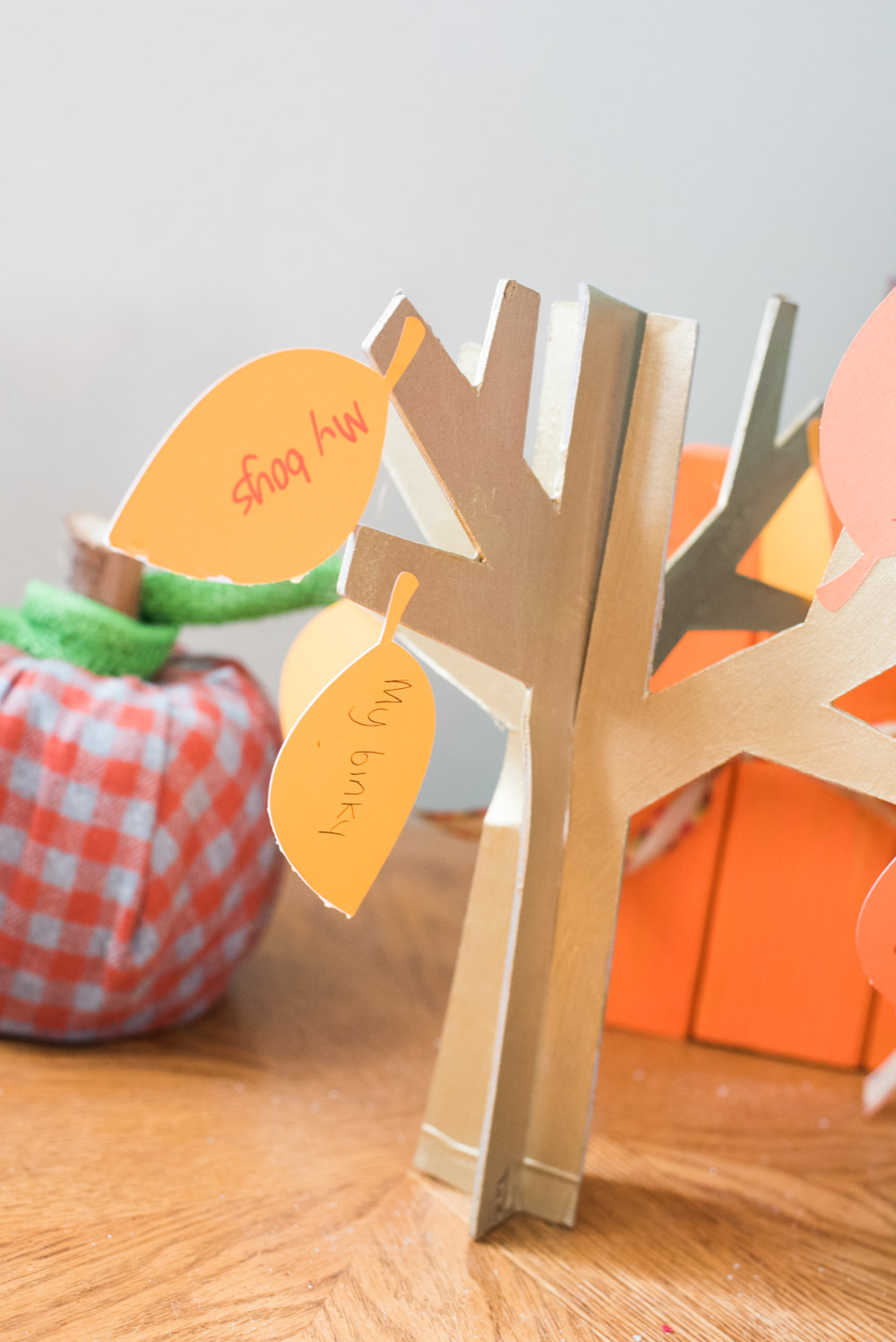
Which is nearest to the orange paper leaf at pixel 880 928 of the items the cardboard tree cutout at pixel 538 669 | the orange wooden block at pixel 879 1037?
the cardboard tree cutout at pixel 538 669

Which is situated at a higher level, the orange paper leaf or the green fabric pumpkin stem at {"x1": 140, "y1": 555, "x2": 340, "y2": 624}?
the green fabric pumpkin stem at {"x1": 140, "y1": 555, "x2": 340, "y2": 624}

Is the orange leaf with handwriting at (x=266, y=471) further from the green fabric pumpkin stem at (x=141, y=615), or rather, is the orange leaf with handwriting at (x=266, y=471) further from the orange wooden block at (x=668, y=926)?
the orange wooden block at (x=668, y=926)

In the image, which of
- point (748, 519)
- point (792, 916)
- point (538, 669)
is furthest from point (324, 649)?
point (792, 916)

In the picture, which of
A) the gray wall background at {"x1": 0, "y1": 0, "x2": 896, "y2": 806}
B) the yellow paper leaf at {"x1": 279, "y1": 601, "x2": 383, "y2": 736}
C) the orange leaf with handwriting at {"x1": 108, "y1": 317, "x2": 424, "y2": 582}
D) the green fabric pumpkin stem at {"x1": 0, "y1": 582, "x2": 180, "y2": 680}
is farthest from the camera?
the gray wall background at {"x1": 0, "y1": 0, "x2": 896, "y2": 806}

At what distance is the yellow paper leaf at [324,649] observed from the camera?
40cm

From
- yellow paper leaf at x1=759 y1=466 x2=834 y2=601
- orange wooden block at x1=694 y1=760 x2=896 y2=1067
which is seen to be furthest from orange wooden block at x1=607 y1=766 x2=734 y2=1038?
yellow paper leaf at x1=759 y1=466 x2=834 y2=601

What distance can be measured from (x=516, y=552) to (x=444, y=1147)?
0.23m

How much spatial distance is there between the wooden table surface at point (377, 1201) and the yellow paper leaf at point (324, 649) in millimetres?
170

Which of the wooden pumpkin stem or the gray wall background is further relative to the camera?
the gray wall background

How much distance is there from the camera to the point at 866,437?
32 centimetres

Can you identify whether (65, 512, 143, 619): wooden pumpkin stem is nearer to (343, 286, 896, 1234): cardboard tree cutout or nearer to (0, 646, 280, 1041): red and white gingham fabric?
(0, 646, 280, 1041): red and white gingham fabric

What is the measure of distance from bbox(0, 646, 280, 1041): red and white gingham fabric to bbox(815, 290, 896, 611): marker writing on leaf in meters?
0.30

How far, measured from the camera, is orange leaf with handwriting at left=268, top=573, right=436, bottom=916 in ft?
1.00

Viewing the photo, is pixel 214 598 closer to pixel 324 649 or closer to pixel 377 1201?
pixel 324 649
